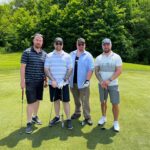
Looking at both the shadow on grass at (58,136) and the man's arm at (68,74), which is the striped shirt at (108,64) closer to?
the man's arm at (68,74)

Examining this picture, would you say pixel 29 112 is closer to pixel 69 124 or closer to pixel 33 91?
pixel 33 91

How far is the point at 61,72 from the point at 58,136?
3.83 ft

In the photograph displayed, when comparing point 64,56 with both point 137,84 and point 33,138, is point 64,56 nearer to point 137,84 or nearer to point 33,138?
point 33,138

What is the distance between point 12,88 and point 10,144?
403 cm

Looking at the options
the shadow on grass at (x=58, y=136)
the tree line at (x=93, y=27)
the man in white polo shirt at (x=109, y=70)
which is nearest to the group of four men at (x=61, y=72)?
the man in white polo shirt at (x=109, y=70)

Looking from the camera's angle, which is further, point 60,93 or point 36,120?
point 36,120

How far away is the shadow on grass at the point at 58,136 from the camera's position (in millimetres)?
5047

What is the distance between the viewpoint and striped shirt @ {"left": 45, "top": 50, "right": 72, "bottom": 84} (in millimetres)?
5543

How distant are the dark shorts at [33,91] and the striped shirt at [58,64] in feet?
1.11

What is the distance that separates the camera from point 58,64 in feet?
18.3

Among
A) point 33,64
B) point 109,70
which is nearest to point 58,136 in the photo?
point 33,64

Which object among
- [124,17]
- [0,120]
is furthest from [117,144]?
[124,17]

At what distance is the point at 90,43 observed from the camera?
30938 millimetres

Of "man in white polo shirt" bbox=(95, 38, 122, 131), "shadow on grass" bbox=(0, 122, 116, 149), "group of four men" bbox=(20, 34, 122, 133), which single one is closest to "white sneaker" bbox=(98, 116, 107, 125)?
"group of four men" bbox=(20, 34, 122, 133)
